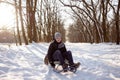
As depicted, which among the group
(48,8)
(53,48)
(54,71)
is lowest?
(54,71)

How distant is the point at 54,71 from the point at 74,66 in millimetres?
733

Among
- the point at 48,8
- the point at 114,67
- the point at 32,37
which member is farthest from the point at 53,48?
the point at 48,8

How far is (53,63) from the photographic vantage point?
24.3 ft

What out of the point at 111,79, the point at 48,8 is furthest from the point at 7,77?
the point at 48,8

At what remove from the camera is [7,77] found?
20.7ft

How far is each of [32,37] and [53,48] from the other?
1556 cm

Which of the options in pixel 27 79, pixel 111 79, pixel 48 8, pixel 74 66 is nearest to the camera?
pixel 111 79

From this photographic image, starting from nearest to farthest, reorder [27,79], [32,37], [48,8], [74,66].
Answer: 1. [27,79]
2. [74,66]
3. [32,37]
4. [48,8]

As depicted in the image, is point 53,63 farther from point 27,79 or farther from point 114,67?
point 114,67

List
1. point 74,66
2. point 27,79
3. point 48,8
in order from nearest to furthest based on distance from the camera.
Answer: point 27,79
point 74,66
point 48,8

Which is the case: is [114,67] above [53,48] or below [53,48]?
below

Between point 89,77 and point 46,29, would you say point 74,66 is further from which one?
point 46,29

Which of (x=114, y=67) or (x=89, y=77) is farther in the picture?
(x=114, y=67)

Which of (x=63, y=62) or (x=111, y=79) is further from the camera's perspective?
(x=63, y=62)
